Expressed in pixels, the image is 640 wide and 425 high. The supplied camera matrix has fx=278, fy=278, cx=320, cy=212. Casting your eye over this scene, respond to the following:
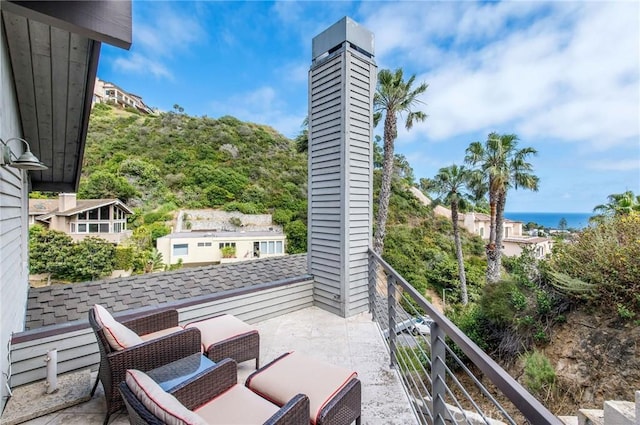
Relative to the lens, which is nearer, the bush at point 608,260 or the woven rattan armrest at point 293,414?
the woven rattan armrest at point 293,414

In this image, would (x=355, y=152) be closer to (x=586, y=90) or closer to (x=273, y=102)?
(x=586, y=90)

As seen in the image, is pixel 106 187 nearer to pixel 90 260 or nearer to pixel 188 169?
pixel 188 169

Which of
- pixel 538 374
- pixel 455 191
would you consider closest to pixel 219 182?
pixel 455 191

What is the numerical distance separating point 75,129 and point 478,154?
12428mm

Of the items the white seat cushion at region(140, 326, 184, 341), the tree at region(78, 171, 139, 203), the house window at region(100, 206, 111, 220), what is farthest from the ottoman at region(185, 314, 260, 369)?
the tree at region(78, 171, 139, 203)

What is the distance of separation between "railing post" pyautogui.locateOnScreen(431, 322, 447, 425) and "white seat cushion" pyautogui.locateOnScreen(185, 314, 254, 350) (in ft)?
5.50

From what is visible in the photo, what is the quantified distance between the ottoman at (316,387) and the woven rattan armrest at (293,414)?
7.3 inches

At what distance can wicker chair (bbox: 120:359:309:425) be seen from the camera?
1098mm

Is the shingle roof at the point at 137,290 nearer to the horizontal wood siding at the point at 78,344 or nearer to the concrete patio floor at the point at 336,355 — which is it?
the horizontal wood siding at the point at 78,344

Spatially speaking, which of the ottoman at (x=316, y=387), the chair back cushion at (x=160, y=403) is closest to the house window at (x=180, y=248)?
the ottoman at (x=316, y=387)

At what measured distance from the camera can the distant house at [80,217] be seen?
15.5m

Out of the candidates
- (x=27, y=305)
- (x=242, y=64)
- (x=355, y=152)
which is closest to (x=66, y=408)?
(x=27, y=305)

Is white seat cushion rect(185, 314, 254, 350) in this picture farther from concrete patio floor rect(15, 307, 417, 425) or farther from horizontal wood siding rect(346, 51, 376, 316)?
horizontal wood siding rect(346, 51, 376, 316)

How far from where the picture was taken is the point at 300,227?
20.5 metres
